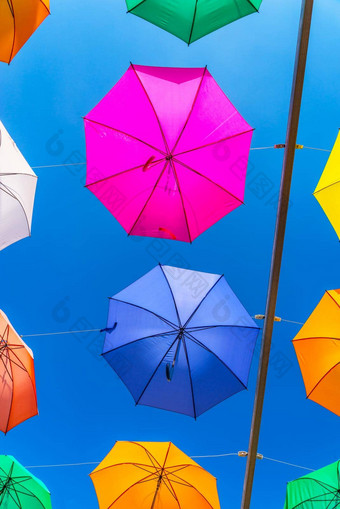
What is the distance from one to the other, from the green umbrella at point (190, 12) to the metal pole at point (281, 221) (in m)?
0.84

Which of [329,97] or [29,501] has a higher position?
[329,97]

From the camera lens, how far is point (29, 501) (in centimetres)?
946

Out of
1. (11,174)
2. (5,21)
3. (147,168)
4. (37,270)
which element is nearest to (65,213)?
(37,270)

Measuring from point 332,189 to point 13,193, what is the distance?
518 cm

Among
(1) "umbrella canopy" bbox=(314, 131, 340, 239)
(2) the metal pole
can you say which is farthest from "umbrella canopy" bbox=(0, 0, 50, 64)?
(1) "umbrella canopy" bbox=(314, 131, 340, 239)

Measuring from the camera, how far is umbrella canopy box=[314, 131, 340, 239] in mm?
8102

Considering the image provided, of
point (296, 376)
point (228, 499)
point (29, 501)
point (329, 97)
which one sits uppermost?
point (329, 97)

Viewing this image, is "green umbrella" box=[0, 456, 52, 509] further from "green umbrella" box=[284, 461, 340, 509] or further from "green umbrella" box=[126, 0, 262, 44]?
"green umbrella" box=[126, 0, 262, 44]

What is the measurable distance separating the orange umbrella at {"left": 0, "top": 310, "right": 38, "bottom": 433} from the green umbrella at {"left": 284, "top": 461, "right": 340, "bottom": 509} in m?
4.87

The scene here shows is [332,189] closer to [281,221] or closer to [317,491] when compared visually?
[281,221]

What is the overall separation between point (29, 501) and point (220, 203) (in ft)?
20.8

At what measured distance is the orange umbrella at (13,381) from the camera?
359 inches

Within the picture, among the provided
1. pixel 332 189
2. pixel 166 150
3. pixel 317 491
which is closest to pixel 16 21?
pixel 166 150

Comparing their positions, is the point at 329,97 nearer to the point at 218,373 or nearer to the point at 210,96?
the point at 210,96
